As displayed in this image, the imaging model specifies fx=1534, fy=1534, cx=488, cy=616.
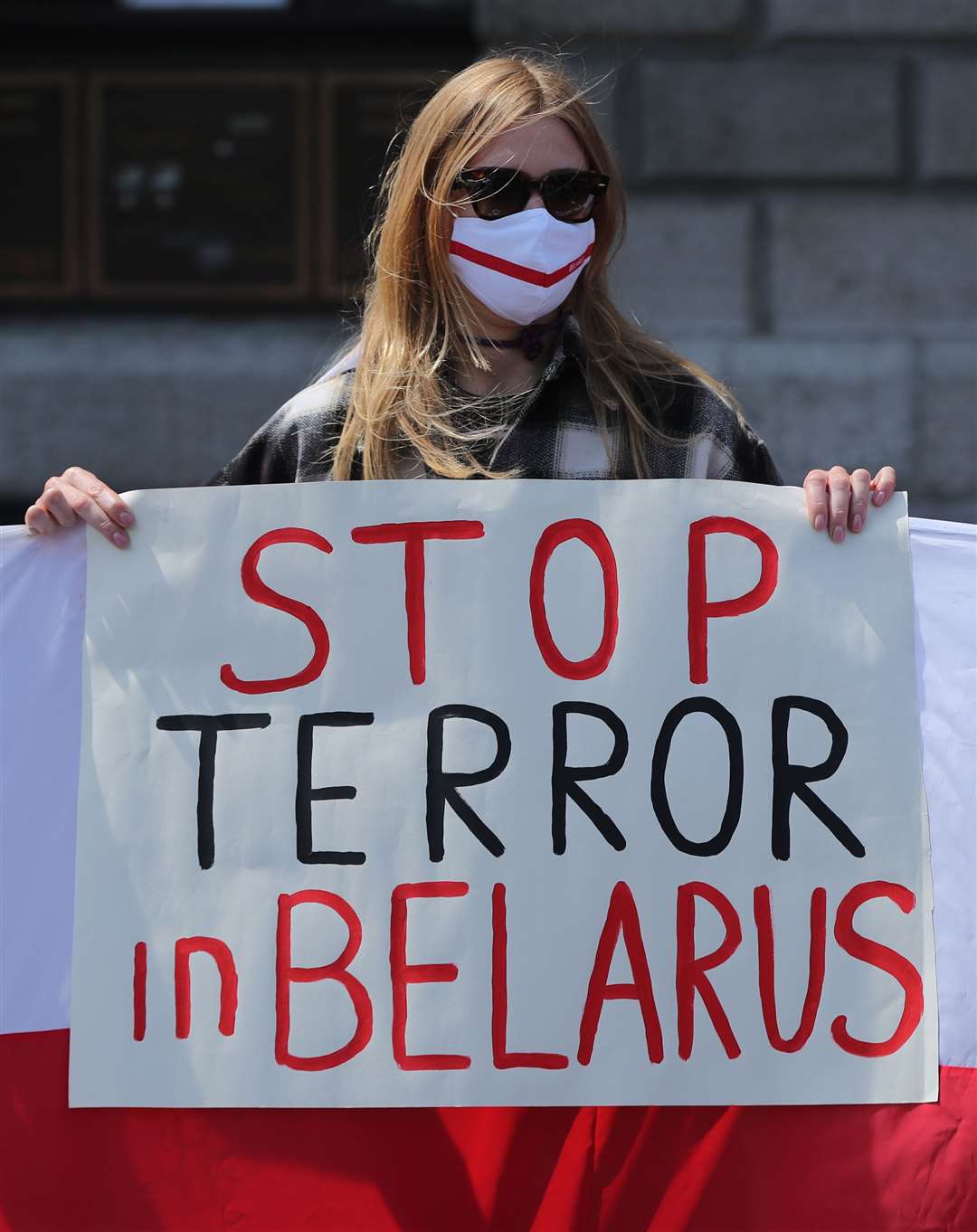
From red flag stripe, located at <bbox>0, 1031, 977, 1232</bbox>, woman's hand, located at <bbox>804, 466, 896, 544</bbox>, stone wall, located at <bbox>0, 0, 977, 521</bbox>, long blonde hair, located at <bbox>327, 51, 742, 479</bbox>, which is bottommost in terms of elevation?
red flag stripe, located at <bbox>0, 1031, 977, 1232</bbox>

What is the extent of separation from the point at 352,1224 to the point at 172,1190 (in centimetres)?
22

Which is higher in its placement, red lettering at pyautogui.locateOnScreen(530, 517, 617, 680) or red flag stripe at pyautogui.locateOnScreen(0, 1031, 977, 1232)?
red lettering at pyautogui.locateOnScreen(530, 517, 617, 680)

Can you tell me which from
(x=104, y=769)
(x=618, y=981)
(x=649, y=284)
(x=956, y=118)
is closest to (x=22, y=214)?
(x=649, y=284)

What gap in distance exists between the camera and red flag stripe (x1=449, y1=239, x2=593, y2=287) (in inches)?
80.5

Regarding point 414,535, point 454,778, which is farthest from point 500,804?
point 414,535

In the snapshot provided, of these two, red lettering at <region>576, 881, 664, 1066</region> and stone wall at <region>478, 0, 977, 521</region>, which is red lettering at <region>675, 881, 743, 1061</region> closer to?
red lettering at <region>576, 881, 664, 1066</region>

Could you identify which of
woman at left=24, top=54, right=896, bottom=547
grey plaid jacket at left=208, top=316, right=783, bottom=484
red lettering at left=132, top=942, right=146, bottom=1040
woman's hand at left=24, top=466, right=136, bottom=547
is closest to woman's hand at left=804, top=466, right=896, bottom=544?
woman at left=24, top=54, right=896, bottom=547

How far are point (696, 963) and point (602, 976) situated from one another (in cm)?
12

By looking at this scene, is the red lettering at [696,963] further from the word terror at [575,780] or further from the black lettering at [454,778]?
the black lettering at [454,778]

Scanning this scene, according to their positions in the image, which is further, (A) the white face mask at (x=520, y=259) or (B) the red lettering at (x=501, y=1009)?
(A) the white face mask at (x=520, y=259)

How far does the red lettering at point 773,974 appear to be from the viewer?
1874mm

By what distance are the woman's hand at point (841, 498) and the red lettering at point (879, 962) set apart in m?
0.44

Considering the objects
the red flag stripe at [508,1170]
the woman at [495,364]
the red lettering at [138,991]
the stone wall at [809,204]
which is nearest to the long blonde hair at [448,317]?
the woman at [495,364]

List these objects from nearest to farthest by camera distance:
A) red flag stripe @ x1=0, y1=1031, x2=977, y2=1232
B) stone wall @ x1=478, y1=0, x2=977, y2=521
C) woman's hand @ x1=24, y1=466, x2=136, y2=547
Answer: red flag stripe @ x1=0, y1=1031, x2=977, y2=1232 → woman's hand @ x1=24, y1=466, x2=136, y2=547 → stone wall @ x1=478, y1=0, x2=977, y2=521
